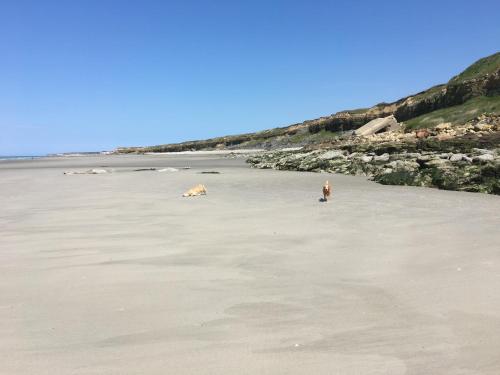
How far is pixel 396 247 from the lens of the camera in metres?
6.56

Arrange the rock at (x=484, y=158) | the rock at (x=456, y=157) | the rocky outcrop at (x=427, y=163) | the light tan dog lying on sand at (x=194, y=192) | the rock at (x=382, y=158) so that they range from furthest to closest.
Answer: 1. the rock at (x=382, y=158)
2. the rock at (x=456, y=157)
3. the rock at (x=484, y=158)
4. the rocky outcrop at (x=427, y=163)
5. the light tan dog lying on sand at (x=194, y=192)

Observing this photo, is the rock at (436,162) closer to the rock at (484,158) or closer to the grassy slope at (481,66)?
the rock at (484,158)

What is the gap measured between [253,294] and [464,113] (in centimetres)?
3551

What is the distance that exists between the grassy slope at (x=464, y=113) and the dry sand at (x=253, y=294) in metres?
27.8

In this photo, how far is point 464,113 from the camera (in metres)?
35.0

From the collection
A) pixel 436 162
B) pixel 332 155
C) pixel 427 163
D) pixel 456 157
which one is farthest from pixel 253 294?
pixel 332 155

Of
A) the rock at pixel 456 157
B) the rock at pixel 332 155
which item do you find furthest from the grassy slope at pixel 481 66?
the rock at pixel 456 157

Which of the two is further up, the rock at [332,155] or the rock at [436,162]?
the rock at [332,155]

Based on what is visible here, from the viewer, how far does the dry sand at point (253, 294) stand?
3.29 metres

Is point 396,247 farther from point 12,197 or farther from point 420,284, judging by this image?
point 12,197

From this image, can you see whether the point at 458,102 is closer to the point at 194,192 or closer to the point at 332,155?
the point at 332,155

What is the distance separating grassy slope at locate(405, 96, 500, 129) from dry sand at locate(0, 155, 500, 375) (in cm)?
2783

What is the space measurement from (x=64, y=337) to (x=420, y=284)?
3.63 m

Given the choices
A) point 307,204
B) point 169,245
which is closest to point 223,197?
point 307,204
